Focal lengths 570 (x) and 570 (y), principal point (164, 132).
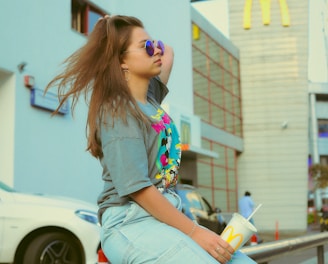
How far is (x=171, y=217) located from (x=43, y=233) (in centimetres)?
529

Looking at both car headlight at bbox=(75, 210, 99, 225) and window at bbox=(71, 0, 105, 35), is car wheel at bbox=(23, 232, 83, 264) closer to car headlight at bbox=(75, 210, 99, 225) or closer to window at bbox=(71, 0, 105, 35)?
car headlight at bbox=(75, 210, 99, 225)

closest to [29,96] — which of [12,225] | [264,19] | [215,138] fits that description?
[12,225]

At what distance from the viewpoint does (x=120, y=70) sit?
1805mm

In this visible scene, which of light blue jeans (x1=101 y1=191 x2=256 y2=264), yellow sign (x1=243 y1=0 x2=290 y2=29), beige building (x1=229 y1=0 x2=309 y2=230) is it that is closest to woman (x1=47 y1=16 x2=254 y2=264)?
light blue jeans (x1=101 y1=191 x2=256 y2=264)

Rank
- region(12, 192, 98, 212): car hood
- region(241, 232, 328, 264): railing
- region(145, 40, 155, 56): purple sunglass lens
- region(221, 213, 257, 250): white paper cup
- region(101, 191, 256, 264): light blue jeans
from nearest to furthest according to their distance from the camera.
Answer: region(101, 191, 256, 264): light blue jeans, region(221, 213, 257, 250): white paper cup, region(145, 40, 155, 56): purple sunglass lens, region(241, 232, 328, 264): railing, region(12, 192, 98, 212): car hood

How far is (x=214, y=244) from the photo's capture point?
5.29ft

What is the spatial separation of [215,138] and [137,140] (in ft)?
91.5

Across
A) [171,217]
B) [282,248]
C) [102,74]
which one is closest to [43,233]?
[282,248]

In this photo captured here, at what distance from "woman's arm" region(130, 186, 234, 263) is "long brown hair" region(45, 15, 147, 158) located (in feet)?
0.72

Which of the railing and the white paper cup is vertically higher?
the white paper cup

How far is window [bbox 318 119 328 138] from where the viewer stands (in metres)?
51.2

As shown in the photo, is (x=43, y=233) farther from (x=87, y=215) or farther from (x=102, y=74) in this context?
(x=102, y=74)

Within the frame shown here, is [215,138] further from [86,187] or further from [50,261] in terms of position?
[50,261]

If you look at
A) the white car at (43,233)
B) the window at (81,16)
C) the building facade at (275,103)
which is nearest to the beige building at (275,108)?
the building facade at (275,103)
